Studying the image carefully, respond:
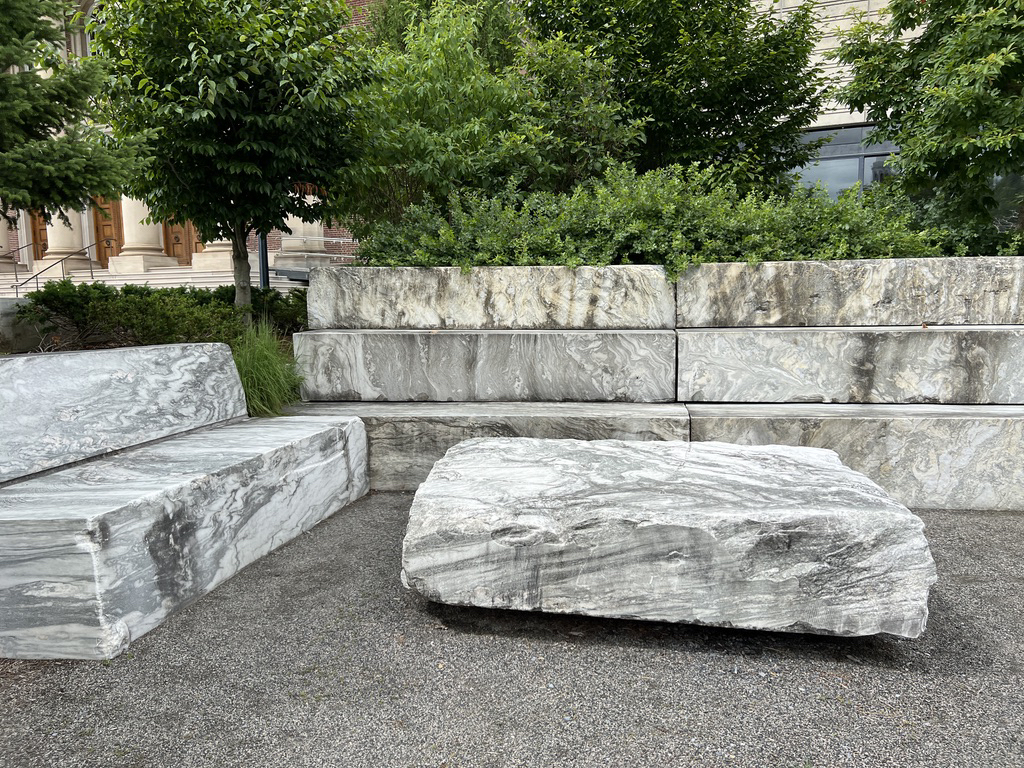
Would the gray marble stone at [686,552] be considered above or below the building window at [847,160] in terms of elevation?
below

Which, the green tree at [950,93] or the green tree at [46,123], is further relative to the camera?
the green tree at [950,93]

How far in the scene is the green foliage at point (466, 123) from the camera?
5.67 metres

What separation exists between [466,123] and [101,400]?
4.49m

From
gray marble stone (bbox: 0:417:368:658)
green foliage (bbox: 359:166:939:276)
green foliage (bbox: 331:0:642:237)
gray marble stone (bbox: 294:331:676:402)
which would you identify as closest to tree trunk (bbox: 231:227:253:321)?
green foliage (bbox: 331:0:642:237)

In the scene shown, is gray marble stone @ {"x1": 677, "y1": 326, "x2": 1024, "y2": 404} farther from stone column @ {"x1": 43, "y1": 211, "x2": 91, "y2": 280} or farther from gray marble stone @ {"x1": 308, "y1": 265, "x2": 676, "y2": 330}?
stone column @ {"x1": 43, "y1": 211, "x2": 91, "y2": 280}

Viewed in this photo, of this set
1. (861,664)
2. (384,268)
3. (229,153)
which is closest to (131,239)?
(229,153)

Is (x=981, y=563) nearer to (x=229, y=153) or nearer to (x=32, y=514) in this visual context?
(x=32, y=514)

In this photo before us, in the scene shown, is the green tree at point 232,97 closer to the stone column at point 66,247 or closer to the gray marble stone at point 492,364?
the gray marble stone at point 492,364

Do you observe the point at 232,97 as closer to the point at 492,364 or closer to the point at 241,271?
the point at 241,271

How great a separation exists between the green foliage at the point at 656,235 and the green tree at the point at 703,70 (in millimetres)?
3111

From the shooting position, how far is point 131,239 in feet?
47.6

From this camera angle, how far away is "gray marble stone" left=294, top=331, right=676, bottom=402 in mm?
4020

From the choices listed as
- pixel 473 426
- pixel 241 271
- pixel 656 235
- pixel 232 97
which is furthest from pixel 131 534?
pixel 241 271

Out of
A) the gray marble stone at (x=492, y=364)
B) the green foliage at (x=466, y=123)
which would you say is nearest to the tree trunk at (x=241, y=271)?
the green foliage at (x=466, y=123)
